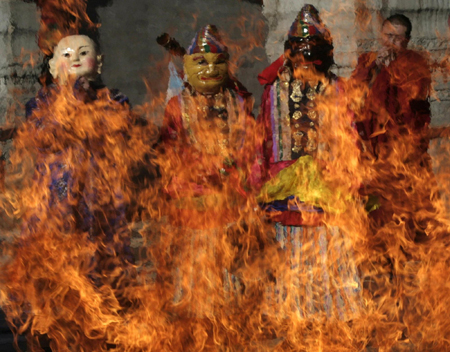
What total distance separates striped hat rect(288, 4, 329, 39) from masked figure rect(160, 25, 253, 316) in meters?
0.67

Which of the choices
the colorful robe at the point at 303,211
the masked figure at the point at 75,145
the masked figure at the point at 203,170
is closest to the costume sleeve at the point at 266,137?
the colorful robe at the point at 303,211

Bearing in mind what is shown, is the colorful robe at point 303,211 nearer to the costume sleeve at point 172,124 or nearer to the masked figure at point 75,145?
the costume sleeve at point 172,124

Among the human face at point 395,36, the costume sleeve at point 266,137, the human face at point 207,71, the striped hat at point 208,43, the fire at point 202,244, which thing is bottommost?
the fire at point 202,244

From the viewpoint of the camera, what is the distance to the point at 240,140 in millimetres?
5102

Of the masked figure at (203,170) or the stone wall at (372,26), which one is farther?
the stone wall at (372,26)

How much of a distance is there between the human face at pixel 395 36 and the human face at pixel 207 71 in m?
1.85

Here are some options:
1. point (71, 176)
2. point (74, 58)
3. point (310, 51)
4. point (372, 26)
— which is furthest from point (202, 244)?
point (372, 26)

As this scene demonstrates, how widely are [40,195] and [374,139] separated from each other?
3.15m

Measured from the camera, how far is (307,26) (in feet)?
15.5

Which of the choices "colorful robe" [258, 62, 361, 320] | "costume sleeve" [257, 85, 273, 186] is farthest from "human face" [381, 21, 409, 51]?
"costume sleeve" [257, 85, 273, 186]

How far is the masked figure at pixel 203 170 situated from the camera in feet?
16.4

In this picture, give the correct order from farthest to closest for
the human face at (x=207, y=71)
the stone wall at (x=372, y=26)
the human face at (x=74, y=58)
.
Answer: the stone wall at (x=372, y=26) < the human face at (x=74, y=58) < the human face at (x=207, y=71)

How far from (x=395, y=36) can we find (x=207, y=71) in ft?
6.79

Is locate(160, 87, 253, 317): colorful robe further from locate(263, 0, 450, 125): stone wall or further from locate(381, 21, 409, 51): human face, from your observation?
locate(263, 0, 450, 125): stone wall
